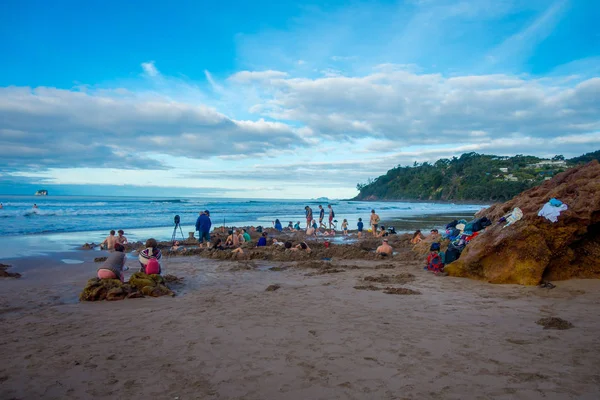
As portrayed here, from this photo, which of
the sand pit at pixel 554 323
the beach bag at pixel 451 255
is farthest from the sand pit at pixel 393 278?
the sand pit at pixel 554 323

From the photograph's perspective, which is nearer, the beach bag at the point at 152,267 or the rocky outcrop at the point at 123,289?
the rocky outcrop at the point at 123,289

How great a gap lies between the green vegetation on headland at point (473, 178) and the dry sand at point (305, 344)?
75.4 metres

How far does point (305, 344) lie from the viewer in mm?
4949

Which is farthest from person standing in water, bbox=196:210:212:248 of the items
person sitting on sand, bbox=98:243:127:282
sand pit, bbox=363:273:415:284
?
sand pit, bbox=363:273:415:284

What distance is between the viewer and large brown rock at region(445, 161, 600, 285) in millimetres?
8117

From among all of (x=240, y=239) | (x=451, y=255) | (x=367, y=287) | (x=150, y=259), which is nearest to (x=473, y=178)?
(x=240, y=239)

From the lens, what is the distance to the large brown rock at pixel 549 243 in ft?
26.6

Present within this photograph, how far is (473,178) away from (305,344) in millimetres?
99392

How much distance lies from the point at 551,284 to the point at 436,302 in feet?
9.37

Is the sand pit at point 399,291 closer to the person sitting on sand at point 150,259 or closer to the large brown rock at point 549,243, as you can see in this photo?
the large brown rock at point 549,243

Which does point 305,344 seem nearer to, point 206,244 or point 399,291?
point 399,291

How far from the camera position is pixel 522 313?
6.22 metres

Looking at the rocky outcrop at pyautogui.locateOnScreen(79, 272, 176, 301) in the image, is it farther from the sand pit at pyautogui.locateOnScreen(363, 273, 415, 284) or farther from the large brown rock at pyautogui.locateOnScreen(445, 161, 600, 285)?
the large brown rock at pyautogui.locateOnScreen(445, 161, 600, 285)

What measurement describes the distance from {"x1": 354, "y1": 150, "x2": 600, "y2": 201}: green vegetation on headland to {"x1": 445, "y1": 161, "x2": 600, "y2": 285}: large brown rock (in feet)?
235
